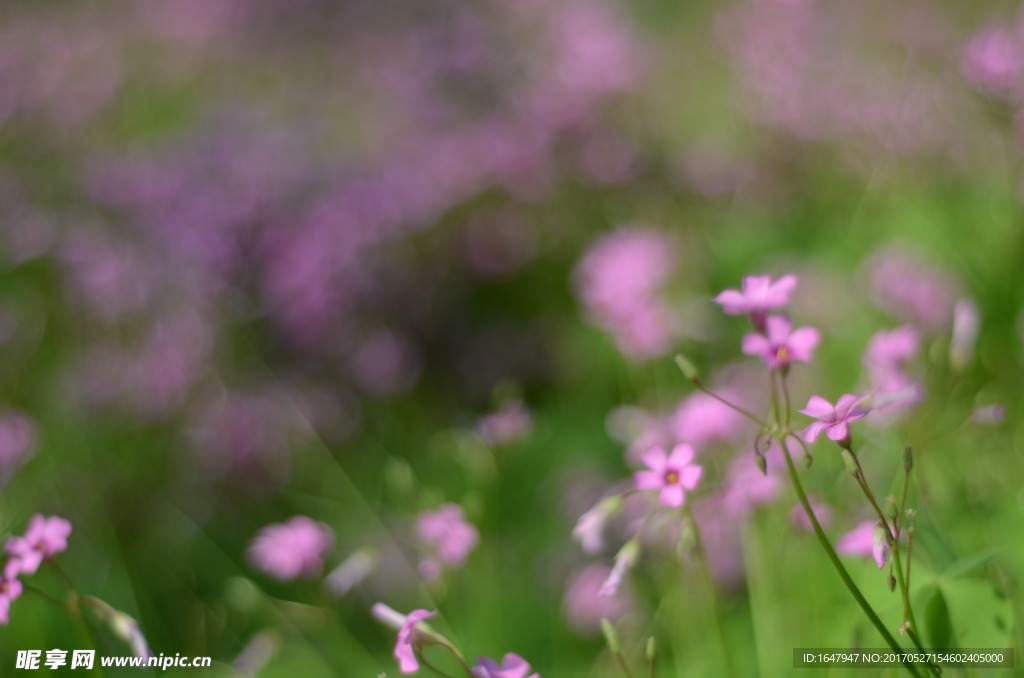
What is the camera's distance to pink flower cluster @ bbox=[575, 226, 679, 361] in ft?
6.19

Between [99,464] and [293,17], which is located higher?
[293,17]

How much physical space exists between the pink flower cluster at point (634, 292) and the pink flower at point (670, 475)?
72 centimetres

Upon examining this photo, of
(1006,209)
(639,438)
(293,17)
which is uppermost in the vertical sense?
(293,17)

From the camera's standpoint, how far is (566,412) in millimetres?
2506

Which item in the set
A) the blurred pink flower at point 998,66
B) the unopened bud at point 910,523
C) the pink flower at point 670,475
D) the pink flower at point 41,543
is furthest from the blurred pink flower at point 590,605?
the blurred pink flower at point 998,66

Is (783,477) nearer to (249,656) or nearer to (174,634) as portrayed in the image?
(249,656)

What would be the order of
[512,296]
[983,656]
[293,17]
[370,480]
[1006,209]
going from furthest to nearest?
Answer: 1. [293,17]
2. [512,296]
3. [370,480]
4. [1006,209]
5. [983,656]

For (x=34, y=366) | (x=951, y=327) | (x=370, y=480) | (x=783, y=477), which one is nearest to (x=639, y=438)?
(x=783, y=477)

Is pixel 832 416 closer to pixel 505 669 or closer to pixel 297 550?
pixel 505 669

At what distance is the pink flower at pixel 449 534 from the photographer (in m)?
1.36

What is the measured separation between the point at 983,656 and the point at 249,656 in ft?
4.00

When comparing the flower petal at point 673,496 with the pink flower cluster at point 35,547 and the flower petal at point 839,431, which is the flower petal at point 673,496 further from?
the pink flower cluster at point 35,547

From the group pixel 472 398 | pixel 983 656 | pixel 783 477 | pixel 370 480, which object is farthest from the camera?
pixel 472 398

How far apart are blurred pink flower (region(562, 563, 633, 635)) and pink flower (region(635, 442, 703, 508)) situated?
67 centimetres
